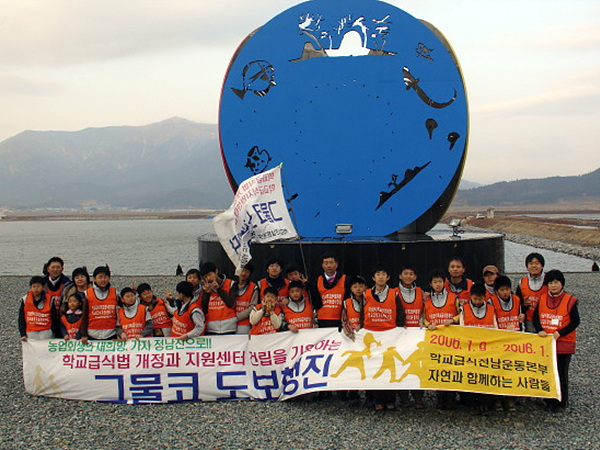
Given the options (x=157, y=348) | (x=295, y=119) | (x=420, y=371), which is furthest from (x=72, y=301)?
(x=295, y=119)

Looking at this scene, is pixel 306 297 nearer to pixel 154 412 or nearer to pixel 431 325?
pixel 431 325

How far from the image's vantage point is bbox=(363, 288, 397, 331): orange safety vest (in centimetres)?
600

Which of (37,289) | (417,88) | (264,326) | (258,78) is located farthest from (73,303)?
(417,88)

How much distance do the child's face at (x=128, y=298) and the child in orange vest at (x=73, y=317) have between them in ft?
1.62

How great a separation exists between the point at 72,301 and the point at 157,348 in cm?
104

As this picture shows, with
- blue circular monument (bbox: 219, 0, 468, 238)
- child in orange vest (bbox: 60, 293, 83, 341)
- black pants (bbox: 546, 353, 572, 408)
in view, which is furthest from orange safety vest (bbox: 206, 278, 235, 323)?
blue circular monument (bbox: 219, 0, 468, 238)

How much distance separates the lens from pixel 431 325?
5.86 meters

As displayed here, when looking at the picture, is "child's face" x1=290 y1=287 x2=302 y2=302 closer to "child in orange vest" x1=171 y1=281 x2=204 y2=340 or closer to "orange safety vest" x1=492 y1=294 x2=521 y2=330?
"child in orange vest" x1=171 y1=281 x2=204 y2=340

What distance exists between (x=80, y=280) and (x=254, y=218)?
198 centimetres

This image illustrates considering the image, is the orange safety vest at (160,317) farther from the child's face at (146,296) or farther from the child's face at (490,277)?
the child's face at (490,277)

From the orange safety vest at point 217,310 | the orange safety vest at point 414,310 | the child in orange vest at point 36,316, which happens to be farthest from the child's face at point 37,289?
the orange safety vest at point 414,310

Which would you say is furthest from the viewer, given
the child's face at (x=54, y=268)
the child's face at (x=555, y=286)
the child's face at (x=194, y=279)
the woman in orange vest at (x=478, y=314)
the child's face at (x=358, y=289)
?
the child's face at (x=194, y=279)

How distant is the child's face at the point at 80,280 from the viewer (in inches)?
268

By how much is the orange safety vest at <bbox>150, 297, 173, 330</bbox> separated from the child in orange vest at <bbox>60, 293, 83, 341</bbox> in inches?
32.4
